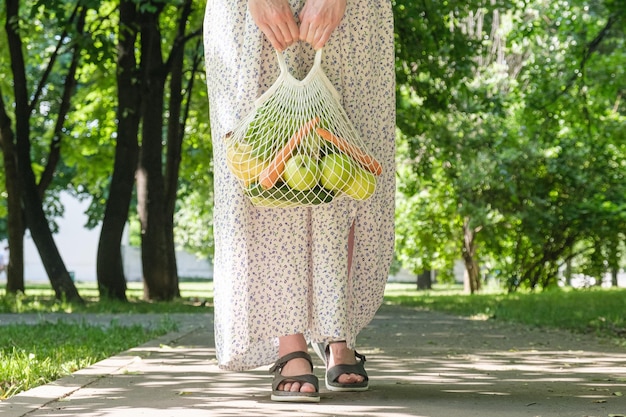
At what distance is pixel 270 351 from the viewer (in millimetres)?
4918

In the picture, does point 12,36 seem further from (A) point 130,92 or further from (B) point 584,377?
(B) point 584,377

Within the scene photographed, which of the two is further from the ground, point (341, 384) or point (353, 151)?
point (353, 151)

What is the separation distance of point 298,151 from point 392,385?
1411 mm

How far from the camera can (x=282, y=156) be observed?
4332mm

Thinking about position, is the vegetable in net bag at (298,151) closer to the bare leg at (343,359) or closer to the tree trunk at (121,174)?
the bare leg at (343,359)

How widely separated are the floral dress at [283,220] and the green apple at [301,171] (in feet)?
1.50

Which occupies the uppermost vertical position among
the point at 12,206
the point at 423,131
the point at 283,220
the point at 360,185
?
→ the point at 423,131

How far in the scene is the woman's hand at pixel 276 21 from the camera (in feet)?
15.1

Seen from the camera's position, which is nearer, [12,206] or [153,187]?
[12,206]

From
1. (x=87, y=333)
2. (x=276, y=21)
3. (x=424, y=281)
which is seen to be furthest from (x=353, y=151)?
(x=424, y=281)

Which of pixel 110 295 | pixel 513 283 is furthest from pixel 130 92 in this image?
pixel 513 283

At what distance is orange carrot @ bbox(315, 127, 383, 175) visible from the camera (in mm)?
4340

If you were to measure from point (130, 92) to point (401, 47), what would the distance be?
4.39 m

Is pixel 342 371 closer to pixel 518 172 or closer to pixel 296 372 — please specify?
pixel 296 372
